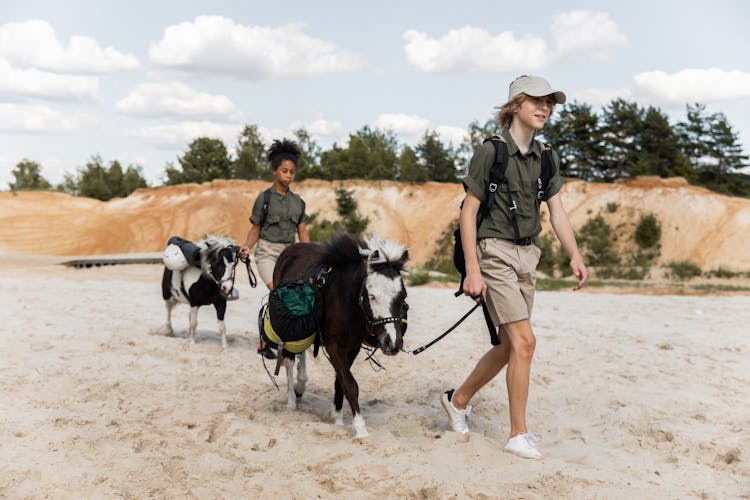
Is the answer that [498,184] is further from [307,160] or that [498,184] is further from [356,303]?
[307,160]

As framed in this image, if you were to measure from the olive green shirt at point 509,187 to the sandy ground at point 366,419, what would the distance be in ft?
5.10

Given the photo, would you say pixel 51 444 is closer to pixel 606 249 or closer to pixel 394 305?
pixel 394 305

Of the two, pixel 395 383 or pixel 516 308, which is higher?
pixel 516 308

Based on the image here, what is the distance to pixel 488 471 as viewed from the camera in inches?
175

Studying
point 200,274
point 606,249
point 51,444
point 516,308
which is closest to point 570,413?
point 516,308

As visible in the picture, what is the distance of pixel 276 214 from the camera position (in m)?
8.22

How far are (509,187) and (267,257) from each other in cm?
419

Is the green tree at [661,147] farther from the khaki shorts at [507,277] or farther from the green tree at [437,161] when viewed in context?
the khaki shorts at [507,277]

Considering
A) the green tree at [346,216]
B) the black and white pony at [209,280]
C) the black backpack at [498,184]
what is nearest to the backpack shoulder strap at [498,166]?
the black backpack at [498,184]

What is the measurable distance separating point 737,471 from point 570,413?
5.47 ft

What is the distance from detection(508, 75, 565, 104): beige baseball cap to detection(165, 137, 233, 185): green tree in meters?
63.5

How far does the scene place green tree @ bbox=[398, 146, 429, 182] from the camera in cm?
5331

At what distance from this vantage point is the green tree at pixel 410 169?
175ft

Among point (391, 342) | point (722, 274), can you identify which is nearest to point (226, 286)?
point (391, 342)
